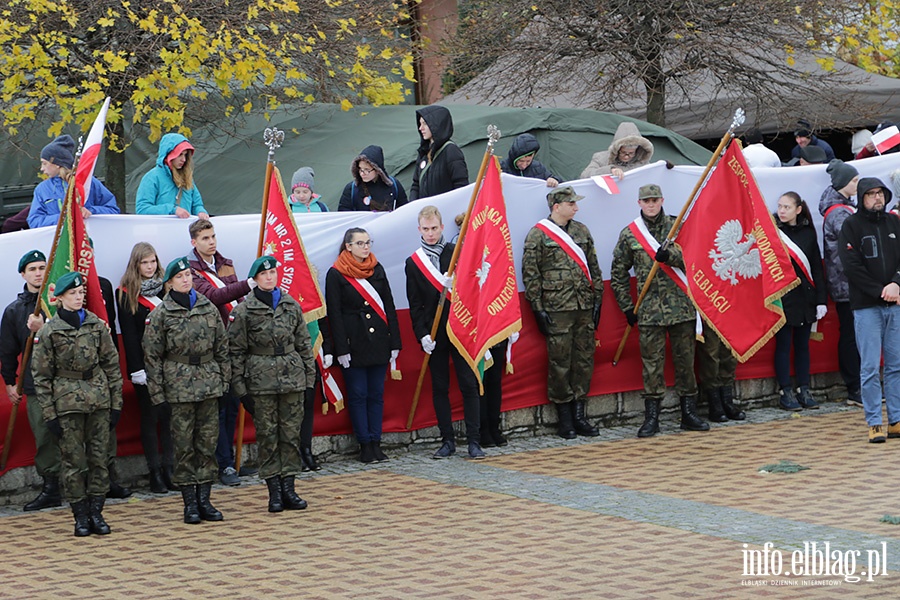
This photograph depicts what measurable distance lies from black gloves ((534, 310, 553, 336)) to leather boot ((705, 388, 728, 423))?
68.6 inches

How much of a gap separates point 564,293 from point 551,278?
0.55 ft

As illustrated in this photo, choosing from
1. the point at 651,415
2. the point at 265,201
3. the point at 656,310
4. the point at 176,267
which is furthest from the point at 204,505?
the point at 656,310

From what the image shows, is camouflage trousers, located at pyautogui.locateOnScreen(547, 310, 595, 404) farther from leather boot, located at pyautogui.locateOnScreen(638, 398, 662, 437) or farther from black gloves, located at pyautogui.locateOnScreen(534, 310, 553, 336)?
leather boot, located at pyautogui.locateOnScreen(638, 398, 662, 437)

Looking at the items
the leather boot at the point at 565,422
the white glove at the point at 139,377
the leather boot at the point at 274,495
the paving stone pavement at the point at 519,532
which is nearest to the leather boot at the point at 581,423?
the leather boot at the point at 565,422

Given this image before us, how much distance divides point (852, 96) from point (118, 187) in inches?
373

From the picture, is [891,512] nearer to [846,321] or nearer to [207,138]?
[846,321]

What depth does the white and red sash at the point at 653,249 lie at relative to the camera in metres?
12.2

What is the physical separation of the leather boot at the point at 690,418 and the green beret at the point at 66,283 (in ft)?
18.2

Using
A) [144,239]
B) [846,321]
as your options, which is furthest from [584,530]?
[846,321]

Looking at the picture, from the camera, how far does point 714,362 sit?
41.4 feet

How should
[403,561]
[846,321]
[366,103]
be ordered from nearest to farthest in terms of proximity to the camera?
[403,561], [846,321], [366,103]

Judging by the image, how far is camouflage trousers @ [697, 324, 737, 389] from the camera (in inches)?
496

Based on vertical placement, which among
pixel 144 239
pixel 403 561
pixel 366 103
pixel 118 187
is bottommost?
pixel 403 561

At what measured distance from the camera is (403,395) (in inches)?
464
